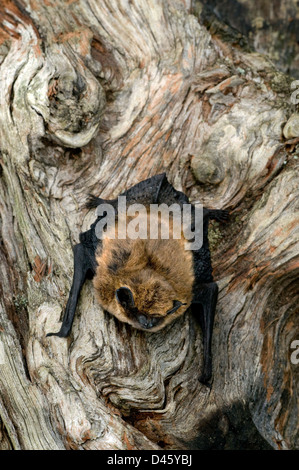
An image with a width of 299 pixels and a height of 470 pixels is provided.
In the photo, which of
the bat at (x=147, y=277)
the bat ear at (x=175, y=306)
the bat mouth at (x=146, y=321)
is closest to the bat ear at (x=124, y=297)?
the bat at (x=147, y=277)

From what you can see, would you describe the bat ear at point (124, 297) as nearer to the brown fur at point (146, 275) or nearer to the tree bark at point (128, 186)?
the brown fur at point (146, 275)

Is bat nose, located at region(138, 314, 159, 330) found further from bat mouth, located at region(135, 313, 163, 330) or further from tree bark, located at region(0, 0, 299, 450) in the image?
tree bark, located at region(0, 0, 299, 450)

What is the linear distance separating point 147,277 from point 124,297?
0.32 meters

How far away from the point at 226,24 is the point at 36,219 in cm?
380

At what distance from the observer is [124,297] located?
16.7 feet

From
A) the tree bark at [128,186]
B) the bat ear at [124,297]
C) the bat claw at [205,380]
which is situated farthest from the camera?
the bat claw at [205,380]

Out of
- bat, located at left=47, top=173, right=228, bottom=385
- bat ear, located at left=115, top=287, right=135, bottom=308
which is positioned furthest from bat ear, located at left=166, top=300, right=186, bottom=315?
bat ear, located at left=115, top=287, right=135, bottom=308

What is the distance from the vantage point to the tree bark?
5160 millimetres

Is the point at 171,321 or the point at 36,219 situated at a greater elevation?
the point at 36,219

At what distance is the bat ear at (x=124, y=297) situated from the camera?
16.3 ft

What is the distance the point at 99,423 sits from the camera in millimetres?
4809

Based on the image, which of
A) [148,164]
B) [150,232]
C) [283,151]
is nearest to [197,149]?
[148,164]

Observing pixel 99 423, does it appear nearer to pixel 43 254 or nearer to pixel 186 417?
pixel 186 417

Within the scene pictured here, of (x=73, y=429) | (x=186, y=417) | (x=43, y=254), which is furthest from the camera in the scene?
(x=43, y=254)
